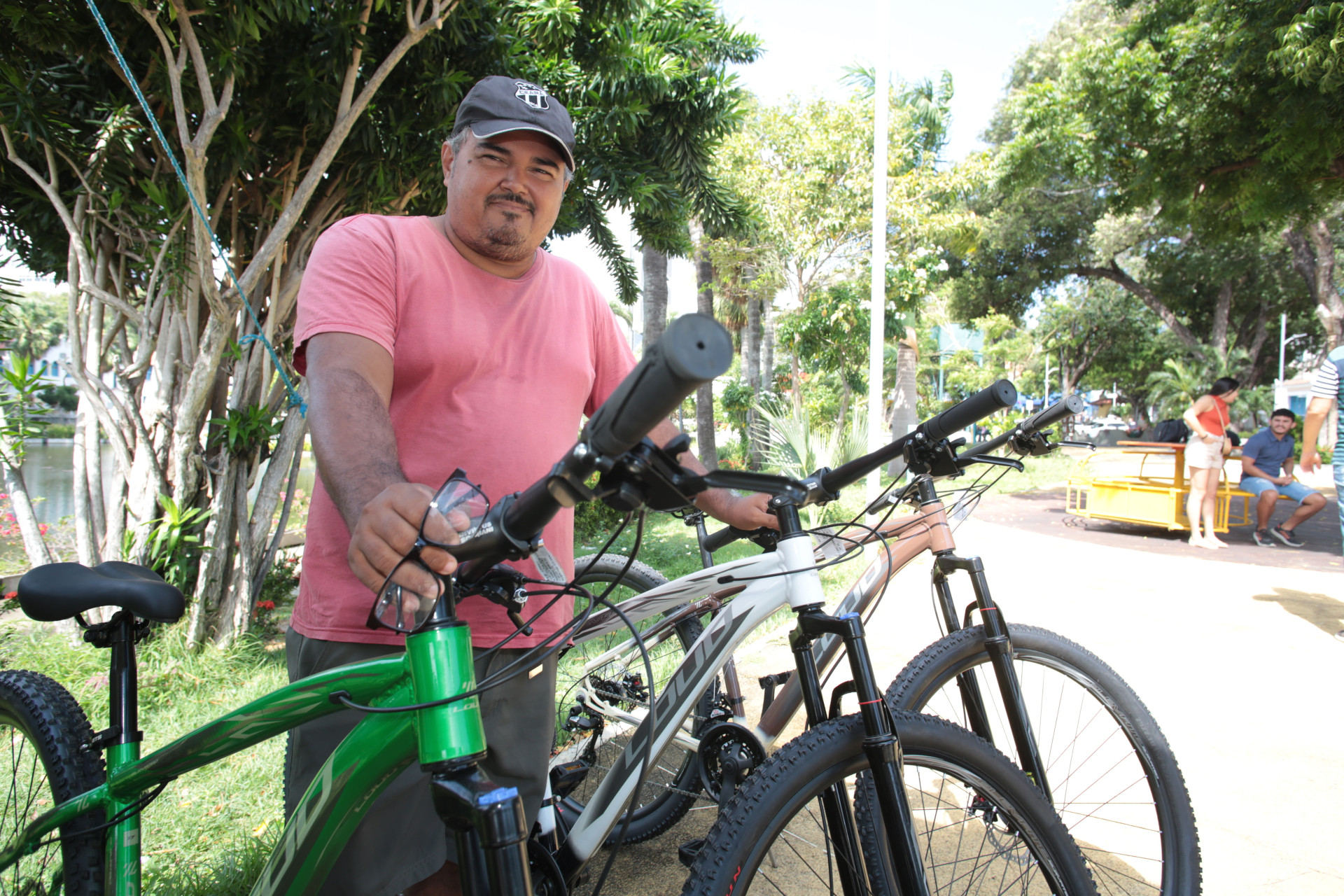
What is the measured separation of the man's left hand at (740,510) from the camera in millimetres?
1903

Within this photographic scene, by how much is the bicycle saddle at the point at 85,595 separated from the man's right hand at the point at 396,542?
103cm

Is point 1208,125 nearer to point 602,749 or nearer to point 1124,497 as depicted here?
point 1124,497

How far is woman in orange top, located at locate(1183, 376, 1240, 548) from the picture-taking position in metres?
7.86

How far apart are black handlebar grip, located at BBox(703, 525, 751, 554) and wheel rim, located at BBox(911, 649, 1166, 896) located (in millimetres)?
637

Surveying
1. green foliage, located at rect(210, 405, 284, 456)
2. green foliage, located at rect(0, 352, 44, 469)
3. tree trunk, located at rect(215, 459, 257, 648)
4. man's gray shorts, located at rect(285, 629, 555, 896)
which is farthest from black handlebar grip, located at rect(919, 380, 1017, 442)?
green foliage, located at rect(0, 352, 44, 469)

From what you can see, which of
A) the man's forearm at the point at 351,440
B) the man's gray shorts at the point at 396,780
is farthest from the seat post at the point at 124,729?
the man's forearm at the point at 351,440

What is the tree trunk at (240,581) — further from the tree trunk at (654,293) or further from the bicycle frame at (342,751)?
the tree trunk at (654,293)

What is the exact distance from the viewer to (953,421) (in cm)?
188

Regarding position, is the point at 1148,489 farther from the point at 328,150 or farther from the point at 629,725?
the point at 328,150

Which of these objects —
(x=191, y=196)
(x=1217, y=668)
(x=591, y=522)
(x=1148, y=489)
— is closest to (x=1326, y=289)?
(x=1148, y=489)

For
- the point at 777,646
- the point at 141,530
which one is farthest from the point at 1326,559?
the point at 141,530

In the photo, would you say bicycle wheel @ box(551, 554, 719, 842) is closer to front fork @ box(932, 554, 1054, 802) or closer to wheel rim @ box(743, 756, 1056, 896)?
wheel rim @ box(743, 756, 1056, 896)

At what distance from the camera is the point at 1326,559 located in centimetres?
738

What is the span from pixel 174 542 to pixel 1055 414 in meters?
4.36
